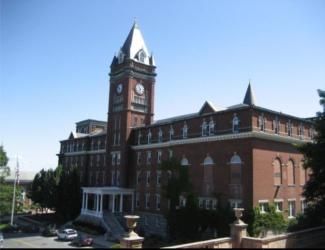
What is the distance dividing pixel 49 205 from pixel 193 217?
33.1 metres

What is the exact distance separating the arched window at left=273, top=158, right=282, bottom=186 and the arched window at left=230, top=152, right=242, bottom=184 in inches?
168

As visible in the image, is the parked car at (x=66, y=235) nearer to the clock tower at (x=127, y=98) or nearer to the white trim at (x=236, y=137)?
the clock tower at (x=127, y=98)

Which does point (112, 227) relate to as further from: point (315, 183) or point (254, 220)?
point (315, 183)

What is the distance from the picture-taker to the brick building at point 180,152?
3628 cm

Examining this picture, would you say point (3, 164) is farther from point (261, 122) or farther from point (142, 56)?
point (261, 122)

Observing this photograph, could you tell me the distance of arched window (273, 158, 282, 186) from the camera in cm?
3756

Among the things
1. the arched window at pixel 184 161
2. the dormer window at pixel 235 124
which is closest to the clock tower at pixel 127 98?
the arched window at pixel 184 161

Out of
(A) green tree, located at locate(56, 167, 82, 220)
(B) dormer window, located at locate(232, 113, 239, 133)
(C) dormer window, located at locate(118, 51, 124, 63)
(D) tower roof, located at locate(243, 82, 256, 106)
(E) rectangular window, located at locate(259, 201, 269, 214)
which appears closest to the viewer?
(E) rectangular window, located at locate(259, 201, 269, 214)

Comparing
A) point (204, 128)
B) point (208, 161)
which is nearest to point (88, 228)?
point (208, 161)

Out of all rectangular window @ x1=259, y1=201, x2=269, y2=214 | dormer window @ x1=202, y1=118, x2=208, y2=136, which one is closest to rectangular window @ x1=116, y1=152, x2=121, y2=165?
dormer window @ x1=202, y1=118, x2=208, y2=136

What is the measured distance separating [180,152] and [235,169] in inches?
372

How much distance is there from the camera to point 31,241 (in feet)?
134

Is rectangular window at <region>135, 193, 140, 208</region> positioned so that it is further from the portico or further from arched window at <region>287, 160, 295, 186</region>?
arched window at <region>287, 160, 295, 186</region>

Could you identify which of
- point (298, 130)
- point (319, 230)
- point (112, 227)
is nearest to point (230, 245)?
point (319, 230)
